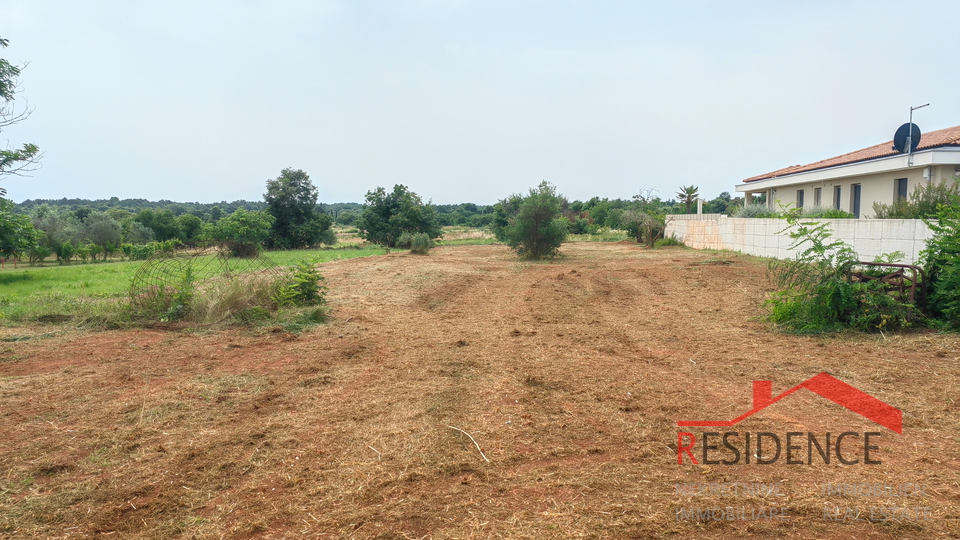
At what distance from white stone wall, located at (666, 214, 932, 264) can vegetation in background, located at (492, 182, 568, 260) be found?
6919 mm

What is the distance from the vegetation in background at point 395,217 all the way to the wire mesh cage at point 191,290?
2500 cm

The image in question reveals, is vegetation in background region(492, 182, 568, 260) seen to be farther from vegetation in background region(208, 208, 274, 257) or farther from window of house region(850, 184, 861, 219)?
vegetation in background region(208, 208, 274, 257)

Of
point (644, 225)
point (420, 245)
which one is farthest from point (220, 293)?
point (644, 225)

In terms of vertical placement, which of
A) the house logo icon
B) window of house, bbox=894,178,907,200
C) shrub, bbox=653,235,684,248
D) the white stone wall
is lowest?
the house logo icon

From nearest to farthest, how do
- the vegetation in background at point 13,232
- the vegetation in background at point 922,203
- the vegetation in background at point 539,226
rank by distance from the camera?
the vegetation in background at point 922,203 < the vegetation in background at point 13,232 < the vegetation in background at point 539,226

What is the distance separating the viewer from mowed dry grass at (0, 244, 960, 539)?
3014 mm

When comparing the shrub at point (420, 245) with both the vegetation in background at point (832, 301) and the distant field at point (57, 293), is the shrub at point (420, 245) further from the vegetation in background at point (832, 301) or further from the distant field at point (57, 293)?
the vegetation in background at point (832, 301)

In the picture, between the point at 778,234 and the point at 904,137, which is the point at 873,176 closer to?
the point at 904,137

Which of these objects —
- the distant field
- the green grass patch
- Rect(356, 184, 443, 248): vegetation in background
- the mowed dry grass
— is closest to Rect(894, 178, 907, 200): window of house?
the mowed dry grass

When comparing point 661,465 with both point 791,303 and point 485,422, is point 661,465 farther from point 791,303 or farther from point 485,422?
point 791,303

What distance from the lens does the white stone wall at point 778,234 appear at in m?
11.7

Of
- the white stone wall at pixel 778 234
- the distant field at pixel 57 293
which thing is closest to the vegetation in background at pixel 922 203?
the white stone wall at pixel 778 234

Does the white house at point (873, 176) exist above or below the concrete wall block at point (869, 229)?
above

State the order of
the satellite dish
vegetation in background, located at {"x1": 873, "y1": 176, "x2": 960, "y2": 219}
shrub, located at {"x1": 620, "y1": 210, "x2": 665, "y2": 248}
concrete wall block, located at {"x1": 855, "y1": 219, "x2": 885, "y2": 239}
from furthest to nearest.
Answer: shrub, located at {"x1": 620, "y1": 210, "x2": 665, "y2": 248}, the satellite dish, vegetation in background, located at {"x1": 873, "y1": 176, "x2": 960, "y2": 219}, concrete wall block, located at {"x1": 855, "y1": 219, "x2": 885, "y2": 239}
